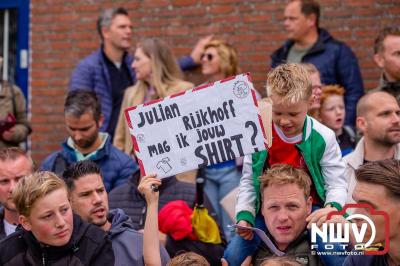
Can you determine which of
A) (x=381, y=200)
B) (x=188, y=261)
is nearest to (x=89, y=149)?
(x=188, y=261)

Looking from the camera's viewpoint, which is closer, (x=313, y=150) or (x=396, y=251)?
(x=396, y=251)

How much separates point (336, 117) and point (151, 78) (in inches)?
68.5

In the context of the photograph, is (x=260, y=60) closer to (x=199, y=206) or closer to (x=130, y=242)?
(x=199, y=206)

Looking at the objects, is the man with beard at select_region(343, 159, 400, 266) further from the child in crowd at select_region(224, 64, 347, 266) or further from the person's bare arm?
the person's bare arm

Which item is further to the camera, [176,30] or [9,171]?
[176,30]

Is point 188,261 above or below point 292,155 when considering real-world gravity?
below

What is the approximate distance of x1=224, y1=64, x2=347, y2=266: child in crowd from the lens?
564 cm

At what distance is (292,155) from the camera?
19.1ft

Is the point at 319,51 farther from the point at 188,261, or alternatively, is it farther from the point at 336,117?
the point at 188,261

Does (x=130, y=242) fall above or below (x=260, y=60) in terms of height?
below

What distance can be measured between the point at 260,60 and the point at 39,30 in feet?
8.34

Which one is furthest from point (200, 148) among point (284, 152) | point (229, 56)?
point (229, 56)

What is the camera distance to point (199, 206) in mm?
6648

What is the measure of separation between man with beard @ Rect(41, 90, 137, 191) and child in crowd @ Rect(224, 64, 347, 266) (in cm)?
178
